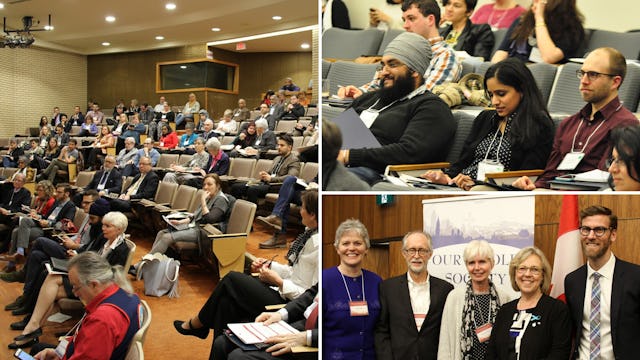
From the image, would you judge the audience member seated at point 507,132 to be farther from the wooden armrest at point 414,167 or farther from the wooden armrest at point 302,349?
the wooden armrest at point 302,349

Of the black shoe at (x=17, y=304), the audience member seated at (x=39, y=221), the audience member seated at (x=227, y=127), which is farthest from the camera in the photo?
the audience member seated at (x=227, y=127)

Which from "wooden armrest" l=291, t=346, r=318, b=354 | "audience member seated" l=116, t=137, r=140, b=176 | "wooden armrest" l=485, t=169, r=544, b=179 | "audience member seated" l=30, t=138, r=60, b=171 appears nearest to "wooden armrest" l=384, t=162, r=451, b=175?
"wooden armrest" l=485, t=169, r=544, b=179

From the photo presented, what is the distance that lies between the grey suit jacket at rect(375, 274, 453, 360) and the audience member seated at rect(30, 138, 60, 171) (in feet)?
33.9

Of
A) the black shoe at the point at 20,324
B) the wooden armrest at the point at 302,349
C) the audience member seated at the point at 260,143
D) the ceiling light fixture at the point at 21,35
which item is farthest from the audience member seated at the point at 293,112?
the wooden armrest at the point at 302,349

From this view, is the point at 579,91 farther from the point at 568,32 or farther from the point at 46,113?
the point at 46,113

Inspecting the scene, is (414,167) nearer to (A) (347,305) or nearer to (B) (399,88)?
(B) (399,88)

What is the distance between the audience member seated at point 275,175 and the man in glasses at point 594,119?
4.66m

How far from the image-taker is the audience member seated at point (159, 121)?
488 inches

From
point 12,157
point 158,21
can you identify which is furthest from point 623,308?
point 158,21

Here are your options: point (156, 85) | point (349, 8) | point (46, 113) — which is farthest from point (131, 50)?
point (349, 8)

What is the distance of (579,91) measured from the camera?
143 centimetres

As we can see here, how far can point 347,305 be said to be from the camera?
1.64 meters

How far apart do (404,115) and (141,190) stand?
18.2 feet

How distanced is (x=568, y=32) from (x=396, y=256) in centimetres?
80
